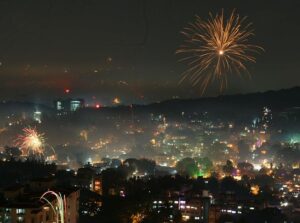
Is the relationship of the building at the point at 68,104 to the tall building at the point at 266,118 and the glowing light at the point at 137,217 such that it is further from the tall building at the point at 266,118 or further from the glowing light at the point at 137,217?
the glowing light at the point at 137,217

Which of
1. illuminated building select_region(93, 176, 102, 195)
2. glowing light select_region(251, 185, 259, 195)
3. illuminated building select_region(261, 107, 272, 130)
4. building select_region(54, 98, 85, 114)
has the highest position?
building select_region(54, 98, 85, 114)

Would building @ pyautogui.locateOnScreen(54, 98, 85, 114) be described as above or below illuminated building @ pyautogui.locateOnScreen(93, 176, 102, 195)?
above

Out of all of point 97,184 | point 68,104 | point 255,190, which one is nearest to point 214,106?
point 68,104

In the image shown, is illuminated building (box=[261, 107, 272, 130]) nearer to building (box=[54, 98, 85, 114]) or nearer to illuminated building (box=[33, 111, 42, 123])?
building (box=[54, 98, 85, 114])

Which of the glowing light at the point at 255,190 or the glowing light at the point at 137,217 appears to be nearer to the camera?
the glowing light at the point at 137,217

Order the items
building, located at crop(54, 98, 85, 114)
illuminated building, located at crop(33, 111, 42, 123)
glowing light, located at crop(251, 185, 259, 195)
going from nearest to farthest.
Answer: glowing light, located at crop(251, 185, 259, 195), illuminated building, located at crop(33, 111, 42, 123), building, located at crop(54, 98, 85, 114)

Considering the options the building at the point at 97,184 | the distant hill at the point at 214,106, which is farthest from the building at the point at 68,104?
the building at the point at 97,184

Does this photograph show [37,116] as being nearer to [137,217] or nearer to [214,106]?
[214,106]

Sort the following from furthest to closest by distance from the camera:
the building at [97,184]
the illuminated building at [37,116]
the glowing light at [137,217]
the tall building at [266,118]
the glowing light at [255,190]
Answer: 1. the illuminated building at [37,116]
2. the tall building at [266,118]
3. the glowing light at [255,190]
4. the building at [97,184]
5. the glowing light at [137,217]

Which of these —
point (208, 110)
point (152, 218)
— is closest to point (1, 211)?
point (152, 218)

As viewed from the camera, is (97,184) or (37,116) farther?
(37,116)

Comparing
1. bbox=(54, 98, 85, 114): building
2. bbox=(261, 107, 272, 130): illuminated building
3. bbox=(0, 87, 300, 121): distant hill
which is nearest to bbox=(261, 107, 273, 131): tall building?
bbox=(261, 107, 272, 130): illuminated building

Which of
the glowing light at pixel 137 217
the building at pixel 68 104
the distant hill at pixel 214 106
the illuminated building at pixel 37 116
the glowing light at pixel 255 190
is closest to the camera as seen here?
the glowing light at pixel 137 217
